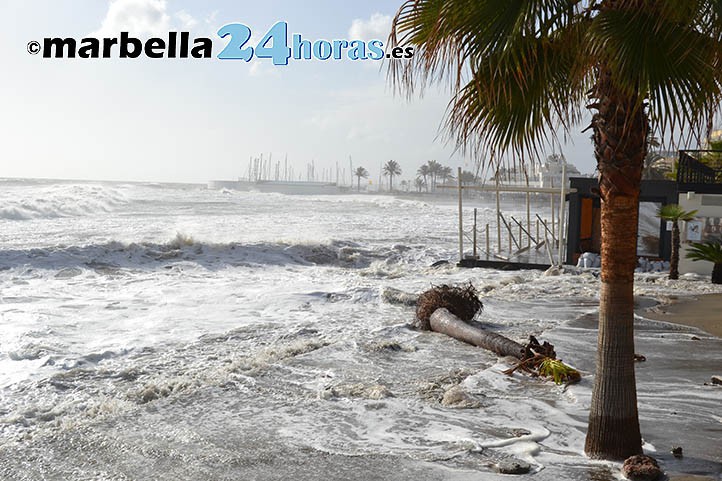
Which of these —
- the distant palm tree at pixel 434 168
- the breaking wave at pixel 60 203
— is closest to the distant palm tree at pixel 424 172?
the distant palm tree at pixel 434 168

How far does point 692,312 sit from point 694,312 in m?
0.04

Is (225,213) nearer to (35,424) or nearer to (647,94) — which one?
(35,424)

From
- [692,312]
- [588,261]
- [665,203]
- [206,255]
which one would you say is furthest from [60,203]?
[692,312]

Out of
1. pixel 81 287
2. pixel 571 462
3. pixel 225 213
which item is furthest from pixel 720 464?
pixel 225 213

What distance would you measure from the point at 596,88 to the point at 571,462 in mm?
3107

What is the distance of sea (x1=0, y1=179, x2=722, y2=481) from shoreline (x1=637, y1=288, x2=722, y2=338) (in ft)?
1.15

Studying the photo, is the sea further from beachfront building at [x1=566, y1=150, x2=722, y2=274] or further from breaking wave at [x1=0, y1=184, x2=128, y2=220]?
breaking wave at [x1=0, y1=184, x2=128, y2=220]

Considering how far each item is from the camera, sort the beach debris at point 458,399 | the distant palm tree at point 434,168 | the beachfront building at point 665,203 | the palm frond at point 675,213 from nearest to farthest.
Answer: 1. the beach debris at point 458,399
2. the palm frond at point 675,213
3. the beachfront building at point 665,203
4. the distant palm tree at point 434,168

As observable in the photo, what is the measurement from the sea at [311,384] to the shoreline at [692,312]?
351mm

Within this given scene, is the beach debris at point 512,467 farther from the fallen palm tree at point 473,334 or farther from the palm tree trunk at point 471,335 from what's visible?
the palm tree trunk at point 471,335

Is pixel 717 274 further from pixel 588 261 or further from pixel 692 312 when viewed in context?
pixel 692 312

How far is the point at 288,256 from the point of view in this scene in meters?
29.9

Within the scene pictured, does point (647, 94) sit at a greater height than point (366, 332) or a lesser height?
greater

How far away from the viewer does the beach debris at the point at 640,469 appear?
5582mm
